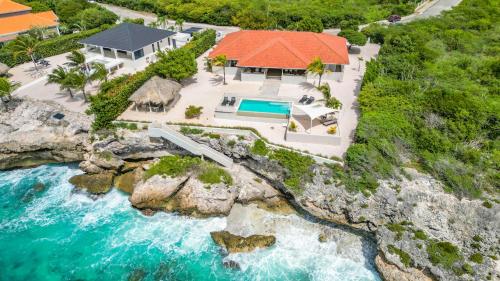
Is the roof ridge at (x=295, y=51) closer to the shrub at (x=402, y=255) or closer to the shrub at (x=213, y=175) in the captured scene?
the shrub at (x=213, y=175)

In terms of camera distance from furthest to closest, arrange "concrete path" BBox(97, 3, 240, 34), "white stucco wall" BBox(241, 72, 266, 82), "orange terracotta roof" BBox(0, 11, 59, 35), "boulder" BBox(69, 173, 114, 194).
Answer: "concrete path" BBox(97, 3, 240, 34) < "orange terracotta roof" BBox(0, 11, 59, 35) < "white stucco wall" BBox(241, 72, 266, 82) < "boulder" BBox(69, 173, 114, 194)

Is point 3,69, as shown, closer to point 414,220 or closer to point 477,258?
point 414,220

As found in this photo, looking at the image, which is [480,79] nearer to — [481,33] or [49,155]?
[481,33]

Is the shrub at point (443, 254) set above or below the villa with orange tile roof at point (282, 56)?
below

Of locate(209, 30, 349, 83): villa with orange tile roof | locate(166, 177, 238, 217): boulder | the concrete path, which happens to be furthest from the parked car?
locate(166, 177, 238, 217): boulder

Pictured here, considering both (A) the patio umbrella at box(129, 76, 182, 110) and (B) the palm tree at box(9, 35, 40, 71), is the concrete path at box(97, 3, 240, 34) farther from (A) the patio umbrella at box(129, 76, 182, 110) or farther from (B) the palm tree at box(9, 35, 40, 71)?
(A) the patio umbrella at box(129, 76, 182, 110)

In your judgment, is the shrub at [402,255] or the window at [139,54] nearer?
the shrub at [402,255]

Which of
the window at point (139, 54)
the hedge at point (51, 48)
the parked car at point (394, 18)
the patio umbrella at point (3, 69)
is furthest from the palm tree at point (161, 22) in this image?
the parked car at point (394, 18)
